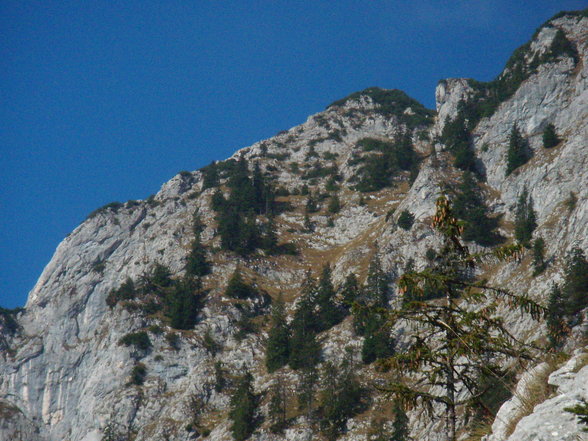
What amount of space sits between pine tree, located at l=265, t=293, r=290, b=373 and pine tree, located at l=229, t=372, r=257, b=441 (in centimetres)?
837

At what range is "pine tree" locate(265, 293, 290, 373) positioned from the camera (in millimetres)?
83625

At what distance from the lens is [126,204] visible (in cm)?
16425

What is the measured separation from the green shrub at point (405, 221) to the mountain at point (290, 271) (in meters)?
0.30

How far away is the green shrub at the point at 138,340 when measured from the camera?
315ft

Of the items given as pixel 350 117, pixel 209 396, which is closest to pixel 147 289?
pixel 209 396

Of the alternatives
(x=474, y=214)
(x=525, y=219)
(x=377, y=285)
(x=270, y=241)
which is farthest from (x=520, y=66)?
(x=377, y=285)

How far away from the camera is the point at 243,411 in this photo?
70.6 m

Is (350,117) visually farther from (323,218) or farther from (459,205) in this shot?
(459,205)

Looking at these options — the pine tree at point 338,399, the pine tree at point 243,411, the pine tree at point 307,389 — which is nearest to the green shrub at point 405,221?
the pine tree at point 338,399

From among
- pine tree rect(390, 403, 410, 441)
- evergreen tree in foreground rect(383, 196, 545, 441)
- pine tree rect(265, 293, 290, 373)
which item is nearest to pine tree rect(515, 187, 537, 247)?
pine tree rect(390, 403, 410, 441)

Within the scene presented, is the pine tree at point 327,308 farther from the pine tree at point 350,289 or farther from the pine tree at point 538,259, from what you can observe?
the pine tree at point 538,259

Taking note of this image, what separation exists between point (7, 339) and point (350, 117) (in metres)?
132

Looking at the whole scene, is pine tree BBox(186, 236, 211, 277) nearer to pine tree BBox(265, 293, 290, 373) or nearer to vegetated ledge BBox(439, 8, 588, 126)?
pine tree BBox(265, 293, 290, 373)

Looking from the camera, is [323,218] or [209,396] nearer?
[209,396]
